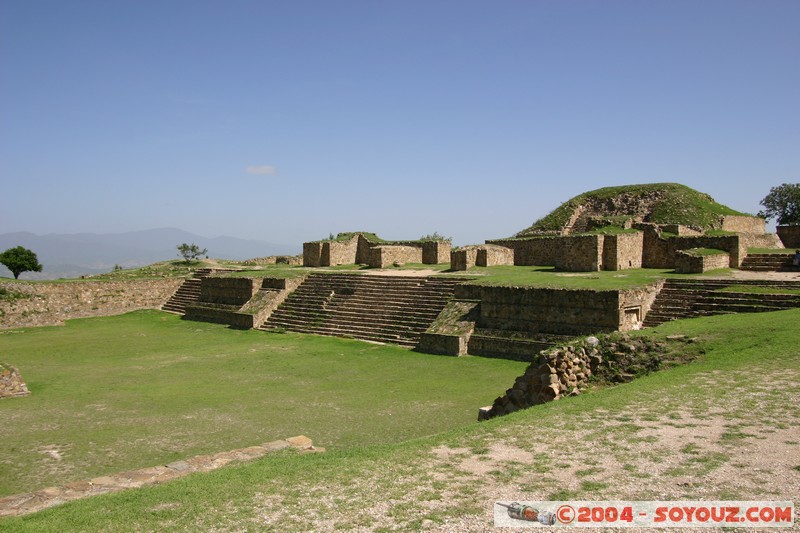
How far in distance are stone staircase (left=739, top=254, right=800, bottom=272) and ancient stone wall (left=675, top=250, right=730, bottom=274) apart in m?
1.36

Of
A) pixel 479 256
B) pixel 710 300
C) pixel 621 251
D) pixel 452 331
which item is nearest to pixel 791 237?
pixel 621 251

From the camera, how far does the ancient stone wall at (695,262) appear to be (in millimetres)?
18375

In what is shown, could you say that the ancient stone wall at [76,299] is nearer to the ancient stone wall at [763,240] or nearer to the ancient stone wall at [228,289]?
the ancient stone wall at [228,289]

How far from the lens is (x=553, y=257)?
80.9 ft

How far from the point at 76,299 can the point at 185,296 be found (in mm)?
4703

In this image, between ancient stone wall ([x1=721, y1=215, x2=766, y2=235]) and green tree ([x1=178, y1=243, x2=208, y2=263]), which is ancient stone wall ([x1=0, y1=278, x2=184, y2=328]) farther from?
ancient stone wall ([x1=721, y1=215, x2=766, y2=235])

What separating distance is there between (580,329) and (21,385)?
1291cm

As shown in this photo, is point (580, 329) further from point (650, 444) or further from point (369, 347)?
point (650, 444)

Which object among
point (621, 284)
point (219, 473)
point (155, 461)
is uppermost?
point (621, 284)

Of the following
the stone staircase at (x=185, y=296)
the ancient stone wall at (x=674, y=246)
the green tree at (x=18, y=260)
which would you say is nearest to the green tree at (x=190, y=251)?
the green tree at (x=18, y=260)

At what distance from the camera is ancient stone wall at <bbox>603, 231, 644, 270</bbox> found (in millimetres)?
21062

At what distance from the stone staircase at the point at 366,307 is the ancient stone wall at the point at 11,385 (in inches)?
363

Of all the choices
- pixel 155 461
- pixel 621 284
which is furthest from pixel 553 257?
pixel 155 461

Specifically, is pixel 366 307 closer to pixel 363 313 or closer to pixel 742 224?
pixel 363 313
